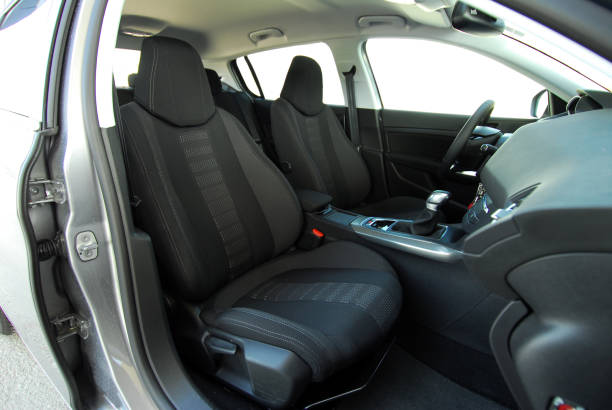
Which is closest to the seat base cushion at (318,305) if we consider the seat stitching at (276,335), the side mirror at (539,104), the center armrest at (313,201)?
the seat stitching at (276,335)

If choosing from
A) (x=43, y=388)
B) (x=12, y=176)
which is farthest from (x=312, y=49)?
(x=43, y=388)

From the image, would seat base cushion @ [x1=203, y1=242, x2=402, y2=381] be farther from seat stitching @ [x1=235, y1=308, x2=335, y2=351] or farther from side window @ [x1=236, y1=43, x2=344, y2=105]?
side window @ [x1=236, y1=43, x2=344, y2=105]

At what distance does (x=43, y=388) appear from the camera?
1505mm

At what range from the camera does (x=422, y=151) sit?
8.38ft

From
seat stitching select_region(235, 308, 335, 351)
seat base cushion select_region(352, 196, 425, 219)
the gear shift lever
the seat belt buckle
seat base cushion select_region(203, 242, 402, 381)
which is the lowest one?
seat base cushion select_region(352, 196, 425, 219)

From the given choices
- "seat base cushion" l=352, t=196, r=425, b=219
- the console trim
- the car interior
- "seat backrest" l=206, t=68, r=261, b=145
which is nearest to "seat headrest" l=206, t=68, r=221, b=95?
"seat backrest" l=206, t=68, r=261, b=145

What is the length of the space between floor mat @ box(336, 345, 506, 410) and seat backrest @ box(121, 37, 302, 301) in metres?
0.64

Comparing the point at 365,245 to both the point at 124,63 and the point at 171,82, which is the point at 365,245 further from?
the point at 124,63

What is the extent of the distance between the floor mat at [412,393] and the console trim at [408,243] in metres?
0.49

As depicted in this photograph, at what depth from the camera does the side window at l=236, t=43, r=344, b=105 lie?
2979 millimetres

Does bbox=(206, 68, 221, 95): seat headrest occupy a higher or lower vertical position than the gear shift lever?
higher

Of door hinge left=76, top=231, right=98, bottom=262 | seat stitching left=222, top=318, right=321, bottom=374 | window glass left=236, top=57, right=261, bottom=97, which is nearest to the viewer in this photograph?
door hinge left=76, top=231, right=98, bottom=262

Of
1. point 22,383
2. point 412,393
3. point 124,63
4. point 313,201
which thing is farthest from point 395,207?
point 124,63

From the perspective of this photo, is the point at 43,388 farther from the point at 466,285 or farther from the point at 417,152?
the point at 417,152
